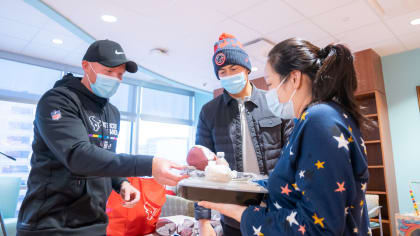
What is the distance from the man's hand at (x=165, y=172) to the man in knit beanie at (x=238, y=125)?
0.31 metres

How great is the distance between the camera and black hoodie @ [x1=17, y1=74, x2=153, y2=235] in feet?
2.93

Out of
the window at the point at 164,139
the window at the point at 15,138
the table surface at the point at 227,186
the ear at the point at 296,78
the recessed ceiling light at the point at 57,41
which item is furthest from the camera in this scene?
the window at the point at 164,139

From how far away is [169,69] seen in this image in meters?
4.89

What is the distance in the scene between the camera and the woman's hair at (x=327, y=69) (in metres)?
0.73

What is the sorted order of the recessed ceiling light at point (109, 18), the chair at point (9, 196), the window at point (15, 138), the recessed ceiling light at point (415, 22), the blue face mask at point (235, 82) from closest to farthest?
the blue face mask at point (235, 82), the recessed ceiling light at point (109, 18), the recessed ceiling light at point (415, 22), the chair at point (9, 196), the window at point (15, 138)

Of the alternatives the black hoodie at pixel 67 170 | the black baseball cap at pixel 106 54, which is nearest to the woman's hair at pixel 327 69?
the black hoodie at pixel 67 170

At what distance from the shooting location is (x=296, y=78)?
0.82m

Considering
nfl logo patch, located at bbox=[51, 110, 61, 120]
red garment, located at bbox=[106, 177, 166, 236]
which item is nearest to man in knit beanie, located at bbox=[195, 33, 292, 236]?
nfl logo patch, located at bbox=[51, 110, 61, 120]

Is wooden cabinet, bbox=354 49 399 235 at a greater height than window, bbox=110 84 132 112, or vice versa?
window, bbox=110 84 132 112

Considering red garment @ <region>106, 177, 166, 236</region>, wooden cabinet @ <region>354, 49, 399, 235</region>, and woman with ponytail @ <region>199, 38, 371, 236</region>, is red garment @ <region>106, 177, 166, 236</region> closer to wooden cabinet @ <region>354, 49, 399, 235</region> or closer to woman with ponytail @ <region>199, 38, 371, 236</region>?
woman with ponytail @ <region>199, 38, 371, 236</region>

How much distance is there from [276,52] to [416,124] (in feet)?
13.8

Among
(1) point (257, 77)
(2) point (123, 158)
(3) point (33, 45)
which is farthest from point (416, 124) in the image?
(3) point (33, 45)

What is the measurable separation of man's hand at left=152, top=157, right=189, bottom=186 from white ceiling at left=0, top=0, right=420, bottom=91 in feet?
7.76

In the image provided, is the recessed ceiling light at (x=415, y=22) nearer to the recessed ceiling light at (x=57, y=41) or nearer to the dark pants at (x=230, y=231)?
the dark pants at (x=230, y=231)
